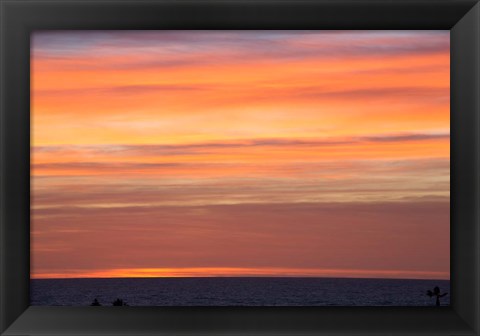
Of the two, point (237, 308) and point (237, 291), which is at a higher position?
point (237, 308)

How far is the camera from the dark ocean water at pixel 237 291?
2275cm

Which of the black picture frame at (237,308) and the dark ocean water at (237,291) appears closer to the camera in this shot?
the black picture frame at (237,308)

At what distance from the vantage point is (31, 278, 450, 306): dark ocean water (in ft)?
74.6

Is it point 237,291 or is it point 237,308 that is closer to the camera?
point 237,308

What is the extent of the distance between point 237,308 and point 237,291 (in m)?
22.8

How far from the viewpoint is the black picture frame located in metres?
1.44

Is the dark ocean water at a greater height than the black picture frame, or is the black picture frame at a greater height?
the black picture frame

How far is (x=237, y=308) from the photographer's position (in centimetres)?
146

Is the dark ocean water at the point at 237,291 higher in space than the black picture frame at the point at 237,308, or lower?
lower

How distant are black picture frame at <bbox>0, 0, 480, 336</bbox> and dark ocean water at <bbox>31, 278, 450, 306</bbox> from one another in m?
20.6

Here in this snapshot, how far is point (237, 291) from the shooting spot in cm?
2392

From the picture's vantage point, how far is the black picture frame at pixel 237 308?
144 centimetres

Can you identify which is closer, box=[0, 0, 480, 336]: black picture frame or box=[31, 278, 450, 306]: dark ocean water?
box=[0, 0, 480, 336]: black picture frame

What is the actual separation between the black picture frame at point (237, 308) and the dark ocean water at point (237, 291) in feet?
67.5
